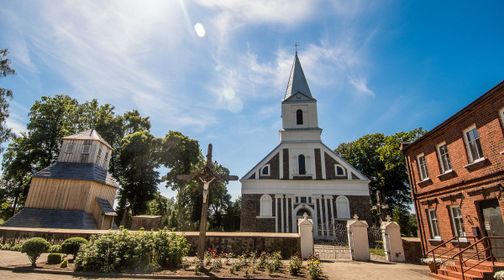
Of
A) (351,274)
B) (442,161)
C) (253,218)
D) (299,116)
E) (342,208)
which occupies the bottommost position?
(351,274)

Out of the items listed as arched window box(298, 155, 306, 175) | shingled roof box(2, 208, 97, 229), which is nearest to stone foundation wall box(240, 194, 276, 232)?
arched window box(298, 155, 306, 175)

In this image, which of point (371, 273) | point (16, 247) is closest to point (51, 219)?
point (16, 247)

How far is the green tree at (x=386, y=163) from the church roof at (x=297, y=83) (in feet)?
43.8

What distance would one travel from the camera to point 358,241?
45.1ft

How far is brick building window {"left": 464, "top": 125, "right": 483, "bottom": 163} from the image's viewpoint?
11.1m

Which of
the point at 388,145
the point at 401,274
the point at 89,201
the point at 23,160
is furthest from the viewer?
the point at 388,145

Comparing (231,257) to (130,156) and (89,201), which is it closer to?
(89,201)

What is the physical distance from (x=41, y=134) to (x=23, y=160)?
357 cm

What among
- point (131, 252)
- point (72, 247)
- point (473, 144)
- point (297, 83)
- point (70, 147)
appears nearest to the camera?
point (131, 252)

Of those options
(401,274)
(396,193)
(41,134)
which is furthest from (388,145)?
(41,134)

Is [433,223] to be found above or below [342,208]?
below

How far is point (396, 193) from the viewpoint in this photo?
36.0 metres

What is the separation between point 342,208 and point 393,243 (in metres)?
10.2

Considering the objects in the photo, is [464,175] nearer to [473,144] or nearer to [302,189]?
[473,144]
